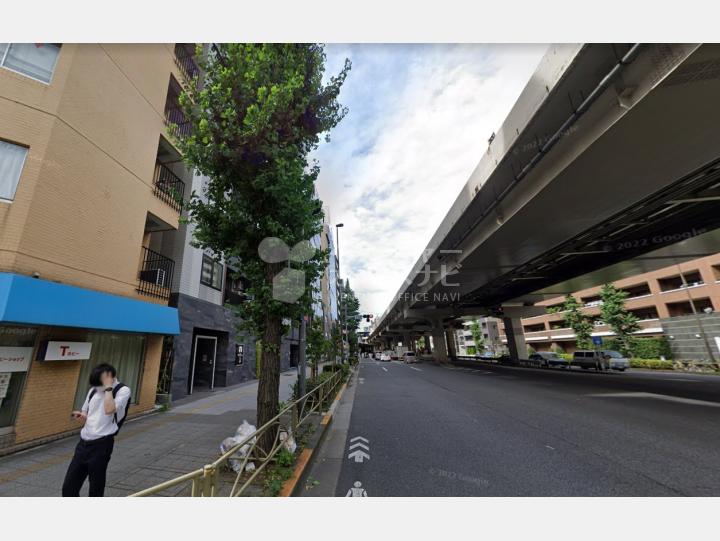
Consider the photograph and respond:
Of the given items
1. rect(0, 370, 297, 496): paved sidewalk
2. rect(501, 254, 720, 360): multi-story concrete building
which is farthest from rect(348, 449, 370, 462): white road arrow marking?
rect(501, 254, 720, 360): multi-story concrete building

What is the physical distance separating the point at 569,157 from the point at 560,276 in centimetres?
1754

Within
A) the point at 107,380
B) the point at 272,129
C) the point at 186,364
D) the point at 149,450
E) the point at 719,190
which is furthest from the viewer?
the point at 186,364

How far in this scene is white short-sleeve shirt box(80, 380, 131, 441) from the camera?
329cm

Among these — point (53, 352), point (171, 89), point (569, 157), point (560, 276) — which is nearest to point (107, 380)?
point (53, 352)

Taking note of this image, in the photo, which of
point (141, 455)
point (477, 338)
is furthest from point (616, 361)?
point (477, 338)

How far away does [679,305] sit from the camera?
33.3 m

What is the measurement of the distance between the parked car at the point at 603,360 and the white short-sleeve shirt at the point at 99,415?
30.3 metres

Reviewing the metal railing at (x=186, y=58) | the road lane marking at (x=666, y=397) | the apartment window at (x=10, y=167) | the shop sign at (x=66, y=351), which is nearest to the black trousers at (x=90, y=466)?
the shop sign at (x=66, y=351)

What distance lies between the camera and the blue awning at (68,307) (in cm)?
506

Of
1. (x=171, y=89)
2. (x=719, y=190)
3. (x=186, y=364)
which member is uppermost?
(x=171, y=89)

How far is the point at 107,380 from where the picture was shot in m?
3.50

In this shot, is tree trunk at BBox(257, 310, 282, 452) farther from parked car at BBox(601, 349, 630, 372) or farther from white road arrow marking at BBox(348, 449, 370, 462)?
parked car at BBox(601, 349, 630, 372)

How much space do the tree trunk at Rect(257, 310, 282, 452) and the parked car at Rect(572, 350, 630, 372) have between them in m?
28.2

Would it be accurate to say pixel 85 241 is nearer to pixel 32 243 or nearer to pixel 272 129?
pixel 32 243
